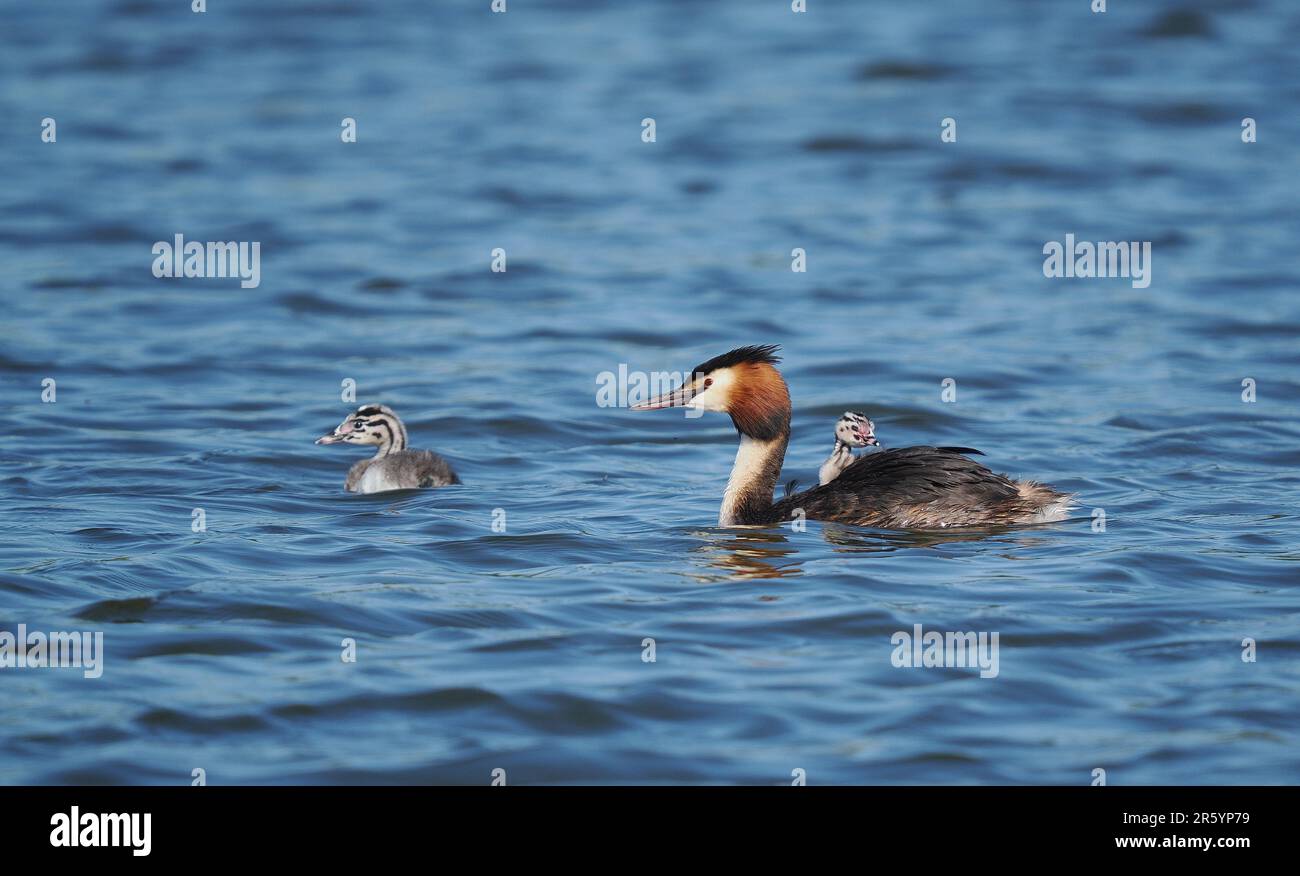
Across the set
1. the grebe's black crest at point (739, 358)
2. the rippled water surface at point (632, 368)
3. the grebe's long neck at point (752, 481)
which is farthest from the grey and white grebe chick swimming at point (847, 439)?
the grebe's black crest at point (739, 358)

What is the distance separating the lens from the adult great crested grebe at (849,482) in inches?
385

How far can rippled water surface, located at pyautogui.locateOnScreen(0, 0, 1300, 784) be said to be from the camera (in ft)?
23.6

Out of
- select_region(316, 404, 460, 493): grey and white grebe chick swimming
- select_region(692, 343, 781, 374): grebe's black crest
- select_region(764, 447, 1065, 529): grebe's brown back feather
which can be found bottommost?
select_region(764, 447, 1065, 529): grebe's brown back feather

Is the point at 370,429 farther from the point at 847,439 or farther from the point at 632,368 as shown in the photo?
the point at 632,368

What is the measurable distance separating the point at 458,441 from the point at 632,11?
774 inches

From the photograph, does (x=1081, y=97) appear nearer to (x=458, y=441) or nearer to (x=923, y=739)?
(x=458, y=441)

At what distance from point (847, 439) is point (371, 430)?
301 centimetres

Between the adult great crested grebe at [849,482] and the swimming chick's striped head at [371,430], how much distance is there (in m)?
2.00

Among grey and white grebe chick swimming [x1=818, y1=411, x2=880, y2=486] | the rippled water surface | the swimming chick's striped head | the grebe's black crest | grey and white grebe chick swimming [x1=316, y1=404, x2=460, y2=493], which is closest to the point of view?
the rippled water surface

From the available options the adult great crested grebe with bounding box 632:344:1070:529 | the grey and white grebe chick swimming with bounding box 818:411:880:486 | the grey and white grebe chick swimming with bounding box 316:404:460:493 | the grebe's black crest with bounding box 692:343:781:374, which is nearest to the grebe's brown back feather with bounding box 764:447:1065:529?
the adult great crested grebe with bounding box 632:344:1070:529

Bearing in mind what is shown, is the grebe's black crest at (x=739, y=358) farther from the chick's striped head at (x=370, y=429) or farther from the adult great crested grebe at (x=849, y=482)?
the chick's striped head at (x=370, y=429)

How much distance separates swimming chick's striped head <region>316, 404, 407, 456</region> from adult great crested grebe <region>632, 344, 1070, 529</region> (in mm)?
2002

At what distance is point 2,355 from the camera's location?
48.1ft

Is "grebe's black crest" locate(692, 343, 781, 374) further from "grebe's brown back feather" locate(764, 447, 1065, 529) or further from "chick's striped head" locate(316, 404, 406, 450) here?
"chick's striped head" locate(316, 404, 406, 450)
